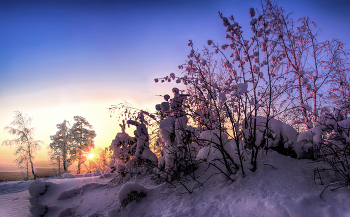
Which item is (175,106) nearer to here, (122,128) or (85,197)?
(122,128)

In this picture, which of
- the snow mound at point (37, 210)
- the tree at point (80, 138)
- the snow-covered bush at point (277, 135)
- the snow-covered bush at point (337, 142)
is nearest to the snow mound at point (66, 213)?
the snow mound at point (37, 210)

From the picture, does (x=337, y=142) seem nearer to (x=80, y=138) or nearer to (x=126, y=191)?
(x=126, y=191)

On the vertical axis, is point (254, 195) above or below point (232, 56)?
below

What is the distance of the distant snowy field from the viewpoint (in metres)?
1.94

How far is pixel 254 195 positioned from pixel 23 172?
75.9ft

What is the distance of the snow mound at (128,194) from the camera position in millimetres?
3201

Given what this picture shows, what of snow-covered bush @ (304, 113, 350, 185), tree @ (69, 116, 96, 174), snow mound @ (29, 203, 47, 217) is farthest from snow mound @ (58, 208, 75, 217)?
tree @ (69, 116, 96, 174)

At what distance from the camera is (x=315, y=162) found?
3035 millimetres

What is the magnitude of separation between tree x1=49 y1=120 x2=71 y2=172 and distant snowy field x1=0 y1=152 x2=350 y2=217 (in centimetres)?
1649

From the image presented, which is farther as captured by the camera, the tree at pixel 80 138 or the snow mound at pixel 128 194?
the tree at pixel 80 138

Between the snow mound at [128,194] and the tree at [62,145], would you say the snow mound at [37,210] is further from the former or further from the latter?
the tree at [62,145]

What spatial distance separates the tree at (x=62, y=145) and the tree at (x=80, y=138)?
1.89 ft

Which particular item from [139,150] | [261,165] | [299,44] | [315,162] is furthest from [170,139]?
[299,44]

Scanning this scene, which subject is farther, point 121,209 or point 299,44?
point 299,44
